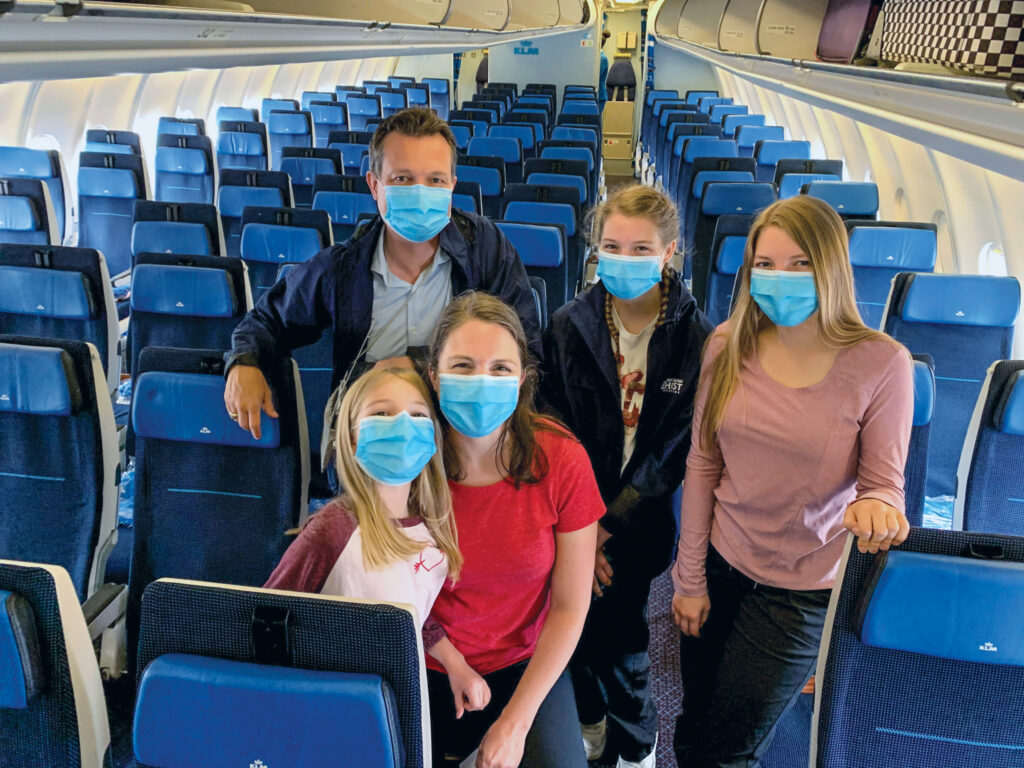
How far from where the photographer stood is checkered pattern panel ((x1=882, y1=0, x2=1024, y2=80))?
307 centimetres

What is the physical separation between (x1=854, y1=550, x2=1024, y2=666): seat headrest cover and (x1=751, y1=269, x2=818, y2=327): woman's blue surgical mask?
548 mm

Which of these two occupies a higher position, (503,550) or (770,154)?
(770,154)

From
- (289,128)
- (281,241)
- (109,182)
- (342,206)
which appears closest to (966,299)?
(281,241)

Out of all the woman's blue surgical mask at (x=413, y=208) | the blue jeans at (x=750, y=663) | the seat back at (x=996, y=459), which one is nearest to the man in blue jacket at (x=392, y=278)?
the woman's blue surgical mask at (x=413, y=208)

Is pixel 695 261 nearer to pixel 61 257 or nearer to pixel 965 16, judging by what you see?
pixel 965 16

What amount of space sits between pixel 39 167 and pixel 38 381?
213 inches

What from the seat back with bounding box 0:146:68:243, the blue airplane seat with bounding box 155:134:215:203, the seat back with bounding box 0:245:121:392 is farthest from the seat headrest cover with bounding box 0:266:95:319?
the blue airplane seat with bounding box 155:134:215:203

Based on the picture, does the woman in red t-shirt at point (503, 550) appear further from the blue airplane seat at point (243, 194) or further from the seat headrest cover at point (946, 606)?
the blue airplane seat at point (243, 194)

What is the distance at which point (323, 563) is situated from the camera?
64.9 inches

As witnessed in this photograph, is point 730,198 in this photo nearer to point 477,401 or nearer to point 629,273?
point 629,273

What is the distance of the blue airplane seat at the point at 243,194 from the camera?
6.04 metres

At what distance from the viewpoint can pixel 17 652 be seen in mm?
1343

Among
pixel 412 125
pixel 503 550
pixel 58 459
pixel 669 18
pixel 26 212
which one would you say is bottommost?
pixel 58 459

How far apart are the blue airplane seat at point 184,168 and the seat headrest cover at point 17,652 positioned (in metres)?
6.97
